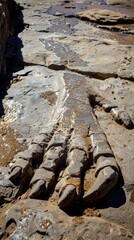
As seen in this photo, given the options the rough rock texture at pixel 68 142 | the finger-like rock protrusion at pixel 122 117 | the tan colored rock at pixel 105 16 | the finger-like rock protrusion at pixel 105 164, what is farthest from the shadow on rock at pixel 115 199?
the tan colored rock at pixel 105 16

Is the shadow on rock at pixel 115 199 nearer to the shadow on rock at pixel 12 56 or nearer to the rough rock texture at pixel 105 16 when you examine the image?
the shadow on rock at pixel 12 56

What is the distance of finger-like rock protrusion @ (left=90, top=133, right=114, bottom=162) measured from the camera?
326cm

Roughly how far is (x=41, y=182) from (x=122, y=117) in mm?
1737

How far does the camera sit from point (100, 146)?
133 inches

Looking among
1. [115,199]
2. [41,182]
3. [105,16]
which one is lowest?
[115,199]

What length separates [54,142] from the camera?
3.44 metres

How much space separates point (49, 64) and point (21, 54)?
3.14 feet

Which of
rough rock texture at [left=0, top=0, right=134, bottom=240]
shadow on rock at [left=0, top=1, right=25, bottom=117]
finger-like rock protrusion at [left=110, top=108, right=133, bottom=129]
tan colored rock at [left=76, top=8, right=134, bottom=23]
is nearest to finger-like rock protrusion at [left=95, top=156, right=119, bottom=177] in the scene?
rough rock texture at [left=0, top=0, right=134, bottom=240]

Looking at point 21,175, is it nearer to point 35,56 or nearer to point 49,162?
point 49,162

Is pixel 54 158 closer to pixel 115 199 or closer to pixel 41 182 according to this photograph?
pixel 41 182

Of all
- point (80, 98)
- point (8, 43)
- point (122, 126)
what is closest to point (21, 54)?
point (8, 43)

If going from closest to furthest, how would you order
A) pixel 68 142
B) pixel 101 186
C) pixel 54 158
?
pixel 101 186 → pixel 54 158 → pixel 68 142

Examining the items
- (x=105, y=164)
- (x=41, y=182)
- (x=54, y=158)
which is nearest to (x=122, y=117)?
(x=105, y=164)

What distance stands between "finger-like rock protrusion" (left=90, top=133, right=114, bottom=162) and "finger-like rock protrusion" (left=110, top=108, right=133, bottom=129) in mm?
546
